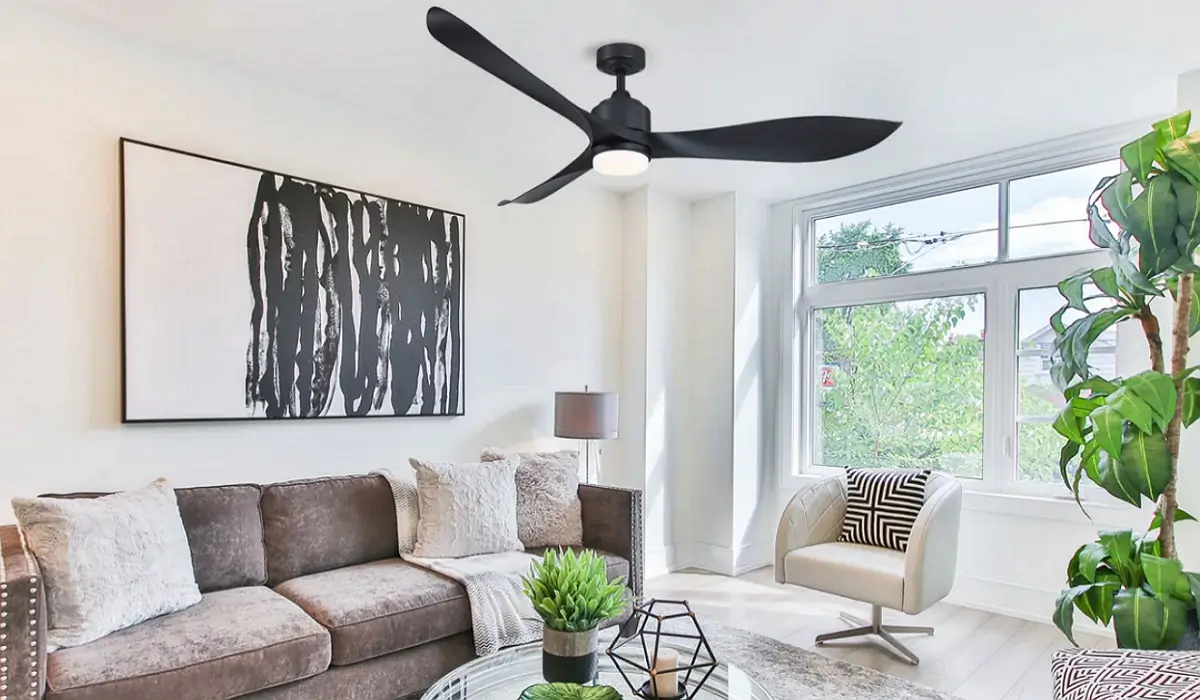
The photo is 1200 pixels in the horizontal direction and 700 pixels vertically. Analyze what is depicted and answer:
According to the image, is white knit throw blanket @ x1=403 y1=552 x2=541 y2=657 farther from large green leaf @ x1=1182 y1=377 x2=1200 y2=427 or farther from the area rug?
large green leaf @ x1=1182 y1=377 x2=1200 y2=427

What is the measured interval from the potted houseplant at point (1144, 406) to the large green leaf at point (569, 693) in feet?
5.44

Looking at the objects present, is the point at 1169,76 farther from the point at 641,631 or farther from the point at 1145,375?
the point at 641,631

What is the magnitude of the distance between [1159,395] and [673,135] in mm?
1684

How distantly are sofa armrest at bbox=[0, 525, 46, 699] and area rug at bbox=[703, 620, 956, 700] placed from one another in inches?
85.3

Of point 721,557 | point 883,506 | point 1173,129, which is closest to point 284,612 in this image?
point 883,506

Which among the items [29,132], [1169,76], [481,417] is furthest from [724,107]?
[29,132]

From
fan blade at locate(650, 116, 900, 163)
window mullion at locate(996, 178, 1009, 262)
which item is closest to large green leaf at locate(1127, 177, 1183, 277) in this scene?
fan blade at locate(650, 116, 900, 163)

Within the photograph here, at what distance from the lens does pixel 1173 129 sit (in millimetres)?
2207

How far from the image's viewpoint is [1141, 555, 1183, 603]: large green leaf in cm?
213

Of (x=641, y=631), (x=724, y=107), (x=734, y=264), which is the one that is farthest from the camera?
(x=734, y=264)

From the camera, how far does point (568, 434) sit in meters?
3.84

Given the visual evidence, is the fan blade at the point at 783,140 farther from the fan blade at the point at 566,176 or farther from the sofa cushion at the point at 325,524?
the sofa cushion at the point at 325,524

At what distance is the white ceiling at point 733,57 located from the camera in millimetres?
2418

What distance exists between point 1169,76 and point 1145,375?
1.51m
